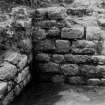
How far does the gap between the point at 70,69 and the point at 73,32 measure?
0.61 m

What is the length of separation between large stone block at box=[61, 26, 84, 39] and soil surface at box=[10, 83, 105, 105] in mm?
821

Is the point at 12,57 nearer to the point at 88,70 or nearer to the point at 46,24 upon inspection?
the point at 46,24

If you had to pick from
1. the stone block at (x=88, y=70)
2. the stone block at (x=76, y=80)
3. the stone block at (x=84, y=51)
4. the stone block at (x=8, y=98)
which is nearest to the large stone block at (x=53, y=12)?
the stone block at (x=84, y=51)

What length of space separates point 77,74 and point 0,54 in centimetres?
133

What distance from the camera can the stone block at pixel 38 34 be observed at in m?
4.12

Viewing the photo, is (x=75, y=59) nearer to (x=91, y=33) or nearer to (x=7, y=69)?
(x=91, y=33)

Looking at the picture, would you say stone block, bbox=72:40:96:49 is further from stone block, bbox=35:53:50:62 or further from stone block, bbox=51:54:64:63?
stone block, bbox=35:53:50:62

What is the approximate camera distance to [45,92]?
399 centimetres

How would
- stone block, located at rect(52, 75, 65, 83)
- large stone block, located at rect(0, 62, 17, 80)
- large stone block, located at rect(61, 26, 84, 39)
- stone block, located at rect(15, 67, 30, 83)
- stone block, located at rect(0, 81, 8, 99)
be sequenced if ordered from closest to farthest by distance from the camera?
stone block, located at rect(0, 81, 8, 99) → large stone block, located at rect(0, 62, 17, 80) → stone block, located at rect(15, 67, 30, 83) → large stone block, located at rect(61, 26, 84, 39) → stone block, located at rect(52, 75, 65, 83)

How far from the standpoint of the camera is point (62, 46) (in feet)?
13.4

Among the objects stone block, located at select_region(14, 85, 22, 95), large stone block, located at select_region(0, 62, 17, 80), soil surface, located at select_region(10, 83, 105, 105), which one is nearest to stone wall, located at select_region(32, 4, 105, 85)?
soil surface, located at select_region(10, 83, 105, 105)

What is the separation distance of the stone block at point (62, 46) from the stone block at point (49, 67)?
0.26 metres

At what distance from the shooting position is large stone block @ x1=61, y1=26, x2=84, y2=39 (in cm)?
399

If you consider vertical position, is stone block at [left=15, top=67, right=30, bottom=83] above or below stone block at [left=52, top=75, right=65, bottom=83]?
above
